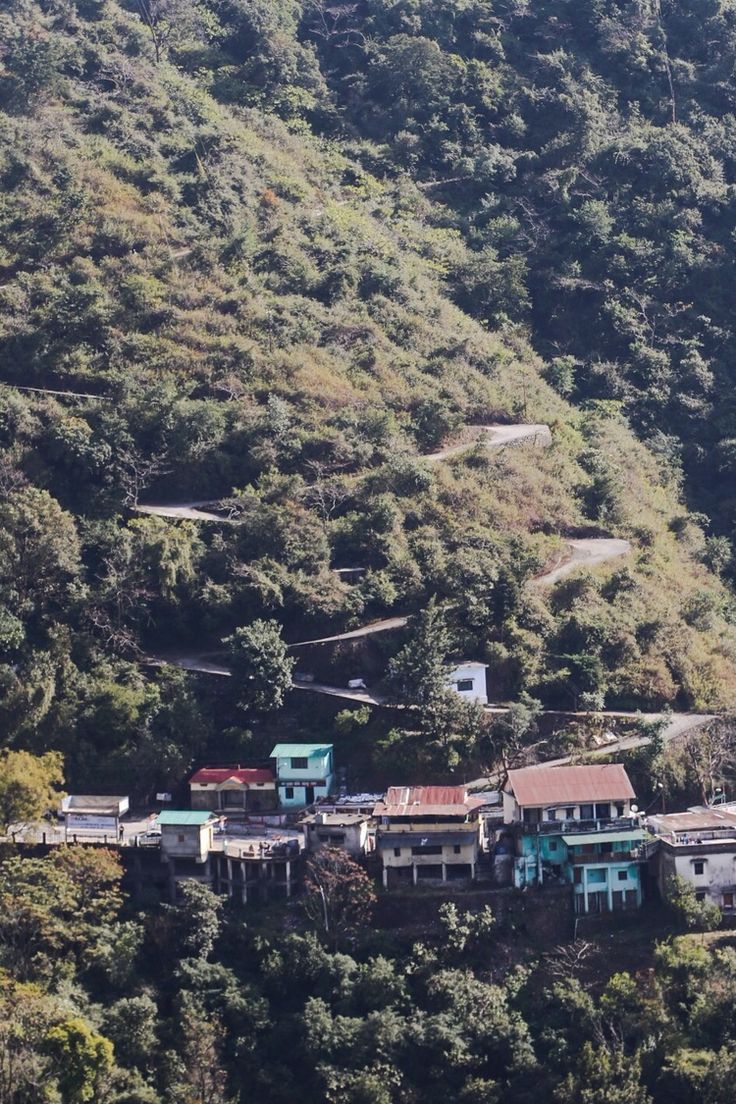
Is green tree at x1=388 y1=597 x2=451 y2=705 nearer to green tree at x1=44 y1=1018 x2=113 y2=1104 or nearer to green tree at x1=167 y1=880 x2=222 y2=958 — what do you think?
green tree at x1=167 y1=880 x2=222 y2=958

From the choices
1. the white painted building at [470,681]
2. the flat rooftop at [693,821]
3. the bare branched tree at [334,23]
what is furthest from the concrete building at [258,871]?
the bare branched tree at [334,23]

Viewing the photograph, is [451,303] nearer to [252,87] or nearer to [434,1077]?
[252,87]

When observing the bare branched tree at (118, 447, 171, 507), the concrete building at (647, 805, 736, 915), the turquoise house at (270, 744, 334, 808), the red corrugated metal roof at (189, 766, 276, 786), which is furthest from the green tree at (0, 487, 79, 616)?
the concrete building at (647, 805, 736, 915)

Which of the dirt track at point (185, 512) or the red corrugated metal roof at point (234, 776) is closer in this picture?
the red corrugated metal roof at point (234, 776)

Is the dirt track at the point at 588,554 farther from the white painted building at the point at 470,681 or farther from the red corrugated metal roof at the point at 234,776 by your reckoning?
the red corrugated metal roof at the point at 234,776

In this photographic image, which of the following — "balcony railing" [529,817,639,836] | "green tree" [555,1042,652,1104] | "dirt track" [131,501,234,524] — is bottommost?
"green tree" [555,1042,652,1104]

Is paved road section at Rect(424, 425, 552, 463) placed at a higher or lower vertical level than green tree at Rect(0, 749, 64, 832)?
higher
